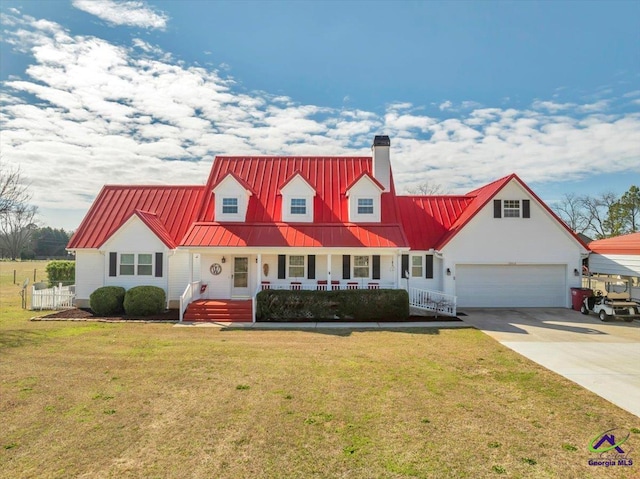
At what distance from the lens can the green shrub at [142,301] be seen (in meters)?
17.2

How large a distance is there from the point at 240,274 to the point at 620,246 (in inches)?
769

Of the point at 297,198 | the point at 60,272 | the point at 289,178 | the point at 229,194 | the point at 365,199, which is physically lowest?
the point at 60,272

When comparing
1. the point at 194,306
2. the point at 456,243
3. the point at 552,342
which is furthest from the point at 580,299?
the point at 194,306

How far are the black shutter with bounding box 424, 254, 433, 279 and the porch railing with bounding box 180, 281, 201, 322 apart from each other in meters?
12.2

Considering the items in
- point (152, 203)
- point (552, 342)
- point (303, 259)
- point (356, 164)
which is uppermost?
point (356, 164)

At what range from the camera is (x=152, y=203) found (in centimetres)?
2169

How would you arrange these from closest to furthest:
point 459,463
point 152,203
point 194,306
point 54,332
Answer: point 459,463
point 54,332
point 194,306
point 152,203

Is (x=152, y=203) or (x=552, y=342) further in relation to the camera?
(x=152, y=203)

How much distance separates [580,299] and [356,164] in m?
13.9

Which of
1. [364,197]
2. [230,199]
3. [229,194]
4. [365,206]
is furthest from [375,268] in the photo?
[229,194]

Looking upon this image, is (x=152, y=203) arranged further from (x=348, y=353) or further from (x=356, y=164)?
(x=348, y=353)

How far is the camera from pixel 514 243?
19.5 metres

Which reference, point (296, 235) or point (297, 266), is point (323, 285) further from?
point (296, 235)

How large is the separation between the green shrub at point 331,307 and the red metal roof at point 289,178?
4849 millimetres
